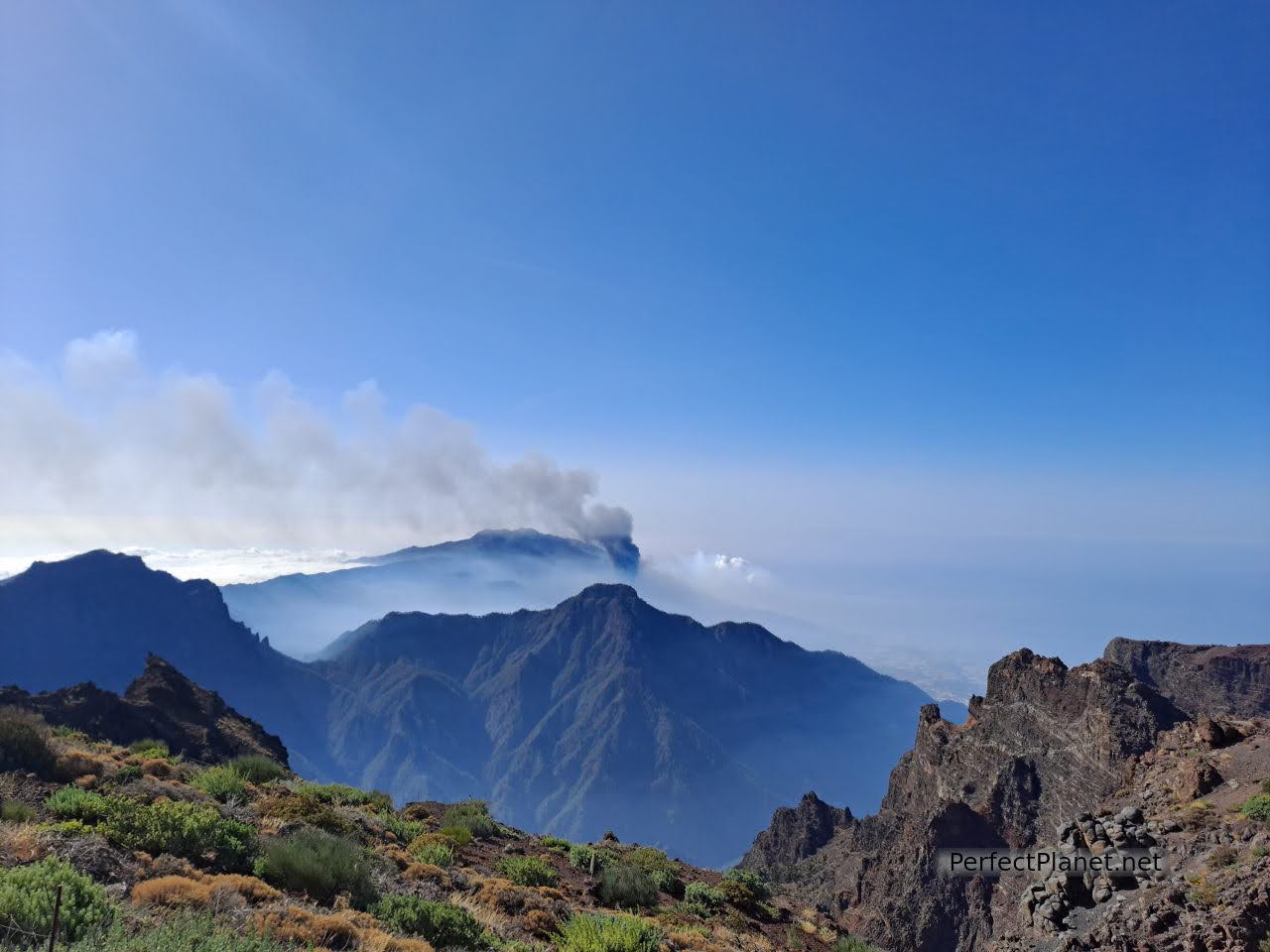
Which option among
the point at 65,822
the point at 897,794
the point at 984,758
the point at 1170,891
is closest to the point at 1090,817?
the point at 1170,891

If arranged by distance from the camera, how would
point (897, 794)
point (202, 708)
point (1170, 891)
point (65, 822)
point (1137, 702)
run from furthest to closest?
1. point (897, 794)
2. point (1137, 702)
3. point (202, 708)
4. point (1170, 891)
5. point (65, 822)

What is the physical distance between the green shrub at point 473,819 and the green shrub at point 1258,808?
90.3 feet

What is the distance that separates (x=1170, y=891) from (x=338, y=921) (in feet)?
68.3

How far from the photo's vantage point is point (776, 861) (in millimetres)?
88188

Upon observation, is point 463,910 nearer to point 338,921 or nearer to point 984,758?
point 338,921

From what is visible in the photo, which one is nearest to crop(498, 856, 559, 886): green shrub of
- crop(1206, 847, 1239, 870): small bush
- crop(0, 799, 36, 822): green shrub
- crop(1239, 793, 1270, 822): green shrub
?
crop(0, 799, 36, 822): green shrub

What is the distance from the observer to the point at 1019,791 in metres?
61.4

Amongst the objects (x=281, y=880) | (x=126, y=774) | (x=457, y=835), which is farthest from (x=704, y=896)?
(x=126, y=774)

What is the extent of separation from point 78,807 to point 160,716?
45.1 m

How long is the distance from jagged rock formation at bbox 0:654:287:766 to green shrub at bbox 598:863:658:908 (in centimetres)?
3172

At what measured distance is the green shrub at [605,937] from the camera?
12070 millimetres

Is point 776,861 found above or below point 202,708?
below

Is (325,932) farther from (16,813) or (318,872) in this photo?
(16,813)

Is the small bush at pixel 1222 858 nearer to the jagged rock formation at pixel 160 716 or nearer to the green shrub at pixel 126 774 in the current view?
the green shrub at pixel 126 774
